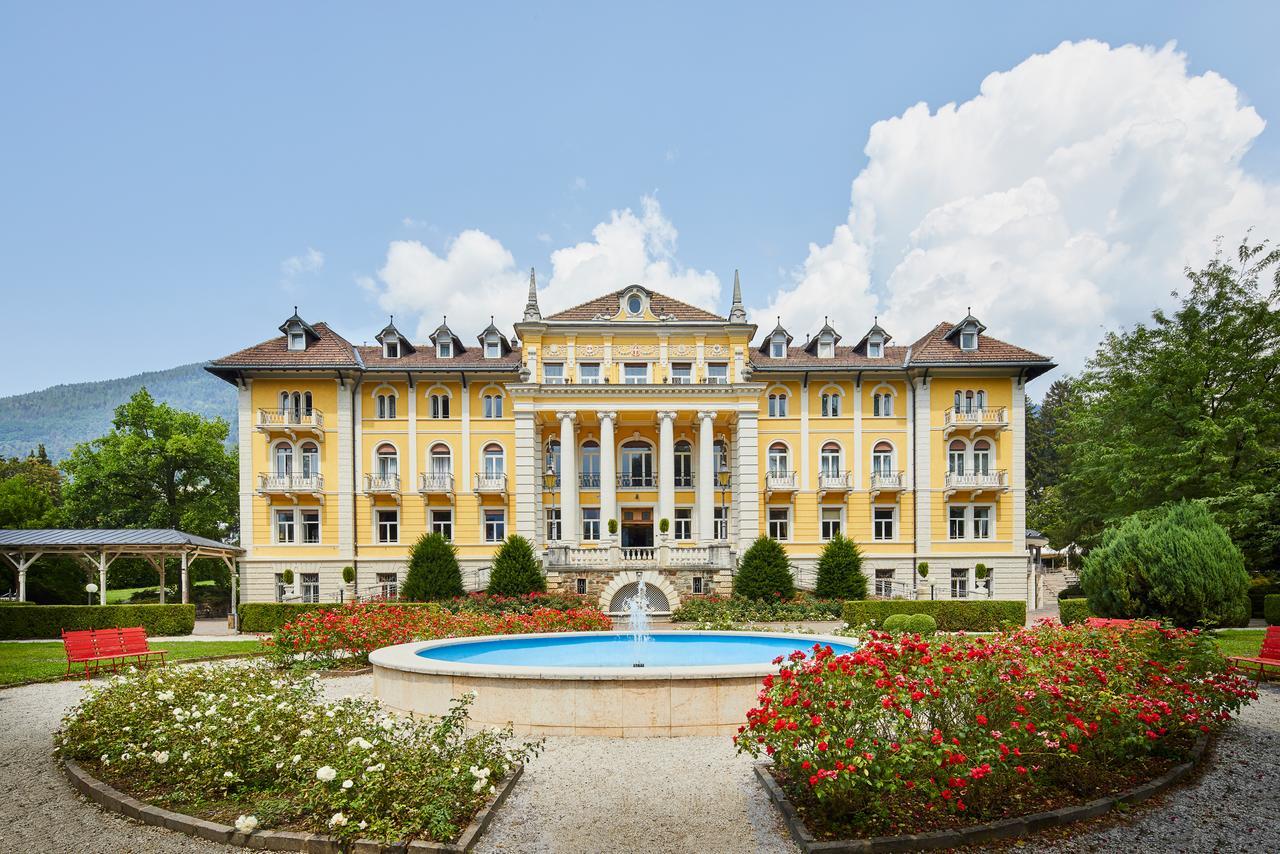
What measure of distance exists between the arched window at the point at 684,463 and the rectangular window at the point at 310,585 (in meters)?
18.4

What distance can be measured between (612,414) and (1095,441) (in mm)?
22208

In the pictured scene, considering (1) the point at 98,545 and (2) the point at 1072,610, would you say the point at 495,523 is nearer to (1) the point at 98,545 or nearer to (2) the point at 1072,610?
(1) the point at 98,545

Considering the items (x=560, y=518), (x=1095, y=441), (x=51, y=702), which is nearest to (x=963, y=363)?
(x=1095, y=441)

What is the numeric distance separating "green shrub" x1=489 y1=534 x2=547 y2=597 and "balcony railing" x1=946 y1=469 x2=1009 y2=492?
803 inches

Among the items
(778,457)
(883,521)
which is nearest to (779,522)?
(778,457)

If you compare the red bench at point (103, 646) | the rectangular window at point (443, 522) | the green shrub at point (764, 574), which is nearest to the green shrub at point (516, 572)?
the rectangular window at point (443, 522)

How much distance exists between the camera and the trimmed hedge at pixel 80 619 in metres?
24.6

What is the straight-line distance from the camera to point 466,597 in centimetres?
3006

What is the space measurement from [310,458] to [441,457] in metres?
6.32

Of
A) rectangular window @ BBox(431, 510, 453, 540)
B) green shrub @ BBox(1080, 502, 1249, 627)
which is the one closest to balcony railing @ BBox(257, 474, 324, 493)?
rectangular window @ BBox(431, 510, 453, 540)

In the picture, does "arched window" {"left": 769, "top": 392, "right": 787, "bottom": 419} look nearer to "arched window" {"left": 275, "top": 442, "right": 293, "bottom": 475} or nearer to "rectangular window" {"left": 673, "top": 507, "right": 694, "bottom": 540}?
"rectangular window" {"left": 673, "top": 507, "right": 694, "bottom": 540}

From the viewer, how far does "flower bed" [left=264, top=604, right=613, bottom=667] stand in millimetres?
15695

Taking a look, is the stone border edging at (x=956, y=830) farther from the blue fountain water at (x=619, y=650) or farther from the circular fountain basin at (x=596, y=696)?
the blue fountain water at (x=619, y=650)

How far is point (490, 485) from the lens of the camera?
110 ft
